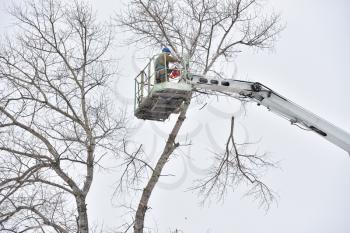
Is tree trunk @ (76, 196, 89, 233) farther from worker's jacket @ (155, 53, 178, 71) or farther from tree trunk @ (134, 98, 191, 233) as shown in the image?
worker's jacket @ (155, 53, 178, 71)

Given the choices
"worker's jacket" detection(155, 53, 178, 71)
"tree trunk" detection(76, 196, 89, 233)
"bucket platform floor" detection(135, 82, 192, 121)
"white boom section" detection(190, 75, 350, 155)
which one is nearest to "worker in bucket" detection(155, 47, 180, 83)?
"worker's jacket" detection(155, 53, 178, 71)

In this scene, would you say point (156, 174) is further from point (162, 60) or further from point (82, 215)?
point (162, 60)

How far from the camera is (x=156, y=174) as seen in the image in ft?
47.5

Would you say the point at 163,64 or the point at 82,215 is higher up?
the point at 82,215

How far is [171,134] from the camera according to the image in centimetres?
1472

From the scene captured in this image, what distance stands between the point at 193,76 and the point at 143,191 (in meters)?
5.99

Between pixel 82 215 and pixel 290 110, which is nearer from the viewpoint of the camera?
pixel 290 110

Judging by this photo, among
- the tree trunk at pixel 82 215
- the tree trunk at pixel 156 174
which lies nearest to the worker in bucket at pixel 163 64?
the tree trunk at pixel 156 174

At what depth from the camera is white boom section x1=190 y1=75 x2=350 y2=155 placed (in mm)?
9570

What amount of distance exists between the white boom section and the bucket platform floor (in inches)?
19.4

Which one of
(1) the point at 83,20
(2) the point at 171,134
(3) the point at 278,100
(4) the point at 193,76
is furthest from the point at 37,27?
(3) the point at 278,100

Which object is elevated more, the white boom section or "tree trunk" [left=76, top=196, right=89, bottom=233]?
"tree trunk" [left=76, top=196, right=89, bottom=233]

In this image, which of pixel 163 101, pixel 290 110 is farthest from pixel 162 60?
pixel 290 110

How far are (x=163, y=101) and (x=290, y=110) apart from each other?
2.52 m
